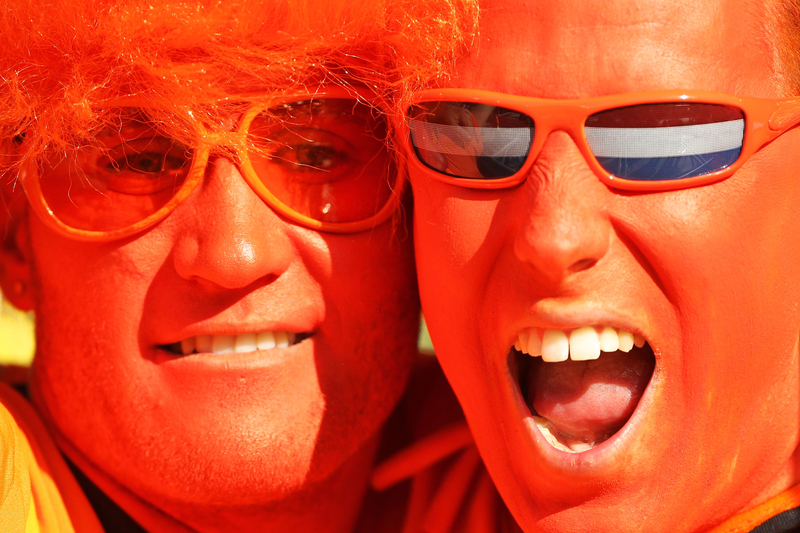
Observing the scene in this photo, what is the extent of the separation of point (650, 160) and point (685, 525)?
2.20 feet

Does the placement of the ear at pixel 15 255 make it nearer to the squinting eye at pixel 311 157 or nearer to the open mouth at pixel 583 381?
the squinting eye at pixel 311 157

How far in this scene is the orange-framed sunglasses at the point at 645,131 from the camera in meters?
1.29

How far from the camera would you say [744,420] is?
4.62 feet

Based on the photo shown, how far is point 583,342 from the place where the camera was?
4.57ft

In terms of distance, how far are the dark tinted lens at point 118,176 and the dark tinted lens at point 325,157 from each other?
189 mm

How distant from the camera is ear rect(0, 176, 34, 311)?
1975mm

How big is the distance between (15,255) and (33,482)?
0.61 m

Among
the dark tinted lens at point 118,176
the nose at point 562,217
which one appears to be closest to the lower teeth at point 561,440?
the nose at point 562,217

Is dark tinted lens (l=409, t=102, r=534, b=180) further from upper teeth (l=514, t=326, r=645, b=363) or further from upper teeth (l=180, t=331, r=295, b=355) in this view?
upper teeth (l=180, t=331, r=295, b=355)

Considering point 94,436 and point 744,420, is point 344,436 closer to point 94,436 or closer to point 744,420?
point 94,436

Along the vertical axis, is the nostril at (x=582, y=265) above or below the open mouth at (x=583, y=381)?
above

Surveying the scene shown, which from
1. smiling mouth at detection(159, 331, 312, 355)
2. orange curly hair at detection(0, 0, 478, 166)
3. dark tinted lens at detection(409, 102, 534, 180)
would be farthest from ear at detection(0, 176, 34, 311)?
dark tinted lens at detection(409, 102, 534, 180)

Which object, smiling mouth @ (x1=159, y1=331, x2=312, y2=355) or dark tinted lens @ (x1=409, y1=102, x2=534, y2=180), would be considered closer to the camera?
dark tinted lens @ (x1=409, y1=102, x2=534, y2=180)

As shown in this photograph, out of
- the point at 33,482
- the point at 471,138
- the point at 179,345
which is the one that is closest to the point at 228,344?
the point at 179,345
